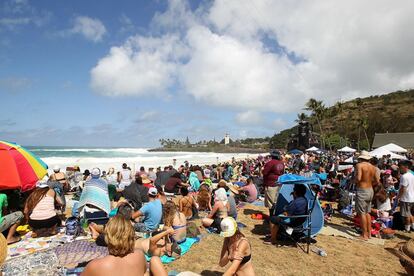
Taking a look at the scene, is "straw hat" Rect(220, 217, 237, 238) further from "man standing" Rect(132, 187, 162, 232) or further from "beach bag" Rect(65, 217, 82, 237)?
"beach bag" Rect(65, 217, 82, 237)

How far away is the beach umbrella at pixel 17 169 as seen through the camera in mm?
5668

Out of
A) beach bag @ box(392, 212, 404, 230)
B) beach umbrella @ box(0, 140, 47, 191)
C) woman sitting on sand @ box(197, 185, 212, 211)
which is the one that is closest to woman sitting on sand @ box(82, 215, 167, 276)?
beach umbrella @ box(0, 140, 47, 191)

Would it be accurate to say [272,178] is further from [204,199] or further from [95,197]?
[95,197]

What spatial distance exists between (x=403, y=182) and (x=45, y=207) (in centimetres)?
726

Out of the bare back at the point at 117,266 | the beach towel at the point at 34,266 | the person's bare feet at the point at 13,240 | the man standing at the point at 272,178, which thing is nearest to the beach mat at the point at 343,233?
the man standing at the point at 272,178

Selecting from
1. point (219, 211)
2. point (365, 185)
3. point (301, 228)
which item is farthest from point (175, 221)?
point (365, 185)

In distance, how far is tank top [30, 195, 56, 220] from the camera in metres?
5.30

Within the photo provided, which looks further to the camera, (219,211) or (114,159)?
(114,159)

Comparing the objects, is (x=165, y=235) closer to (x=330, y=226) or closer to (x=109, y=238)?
(x=109, y=238)

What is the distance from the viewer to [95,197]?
5520 mm

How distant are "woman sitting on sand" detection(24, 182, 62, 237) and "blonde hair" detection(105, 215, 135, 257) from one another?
363cm

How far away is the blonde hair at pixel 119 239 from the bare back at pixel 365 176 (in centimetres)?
494

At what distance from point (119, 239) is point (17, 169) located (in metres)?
4.72

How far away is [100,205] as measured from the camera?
5465mm
